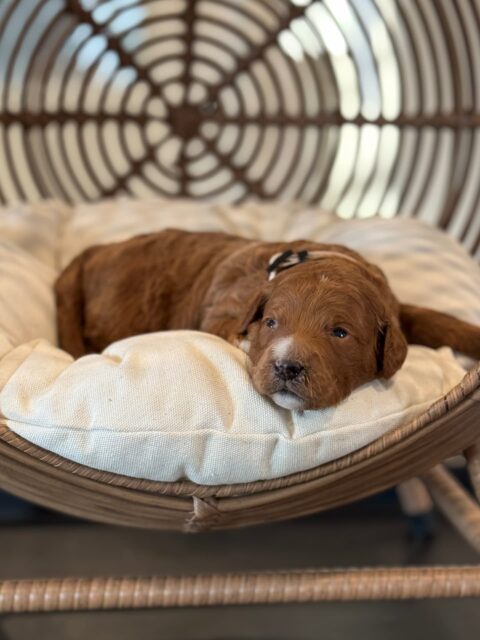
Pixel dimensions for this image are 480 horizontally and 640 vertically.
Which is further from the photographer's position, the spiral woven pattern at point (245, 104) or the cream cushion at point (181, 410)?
the spiral woven pattern at point (245, 104)

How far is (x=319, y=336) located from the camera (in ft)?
3.97

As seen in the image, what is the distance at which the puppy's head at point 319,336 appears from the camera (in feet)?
3.73

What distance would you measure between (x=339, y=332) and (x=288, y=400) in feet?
0.54

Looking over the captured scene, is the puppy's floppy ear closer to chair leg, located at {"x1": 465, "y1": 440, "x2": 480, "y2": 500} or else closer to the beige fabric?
the beige fabric

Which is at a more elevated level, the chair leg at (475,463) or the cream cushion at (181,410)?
the cream cushion at (181,410)

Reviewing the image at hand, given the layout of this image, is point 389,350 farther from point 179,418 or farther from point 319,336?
point 179,418

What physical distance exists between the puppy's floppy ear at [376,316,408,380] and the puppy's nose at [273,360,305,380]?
0.18m

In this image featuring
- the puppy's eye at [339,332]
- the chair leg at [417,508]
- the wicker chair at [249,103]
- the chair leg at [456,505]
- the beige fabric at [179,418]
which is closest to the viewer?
the beige fabric at [179,418]

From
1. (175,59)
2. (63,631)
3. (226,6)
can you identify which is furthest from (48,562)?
(226,6)

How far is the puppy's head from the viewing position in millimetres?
1138

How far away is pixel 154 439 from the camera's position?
1107 mm

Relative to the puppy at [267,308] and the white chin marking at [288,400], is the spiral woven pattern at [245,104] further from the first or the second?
the white chin marking at [288,400]

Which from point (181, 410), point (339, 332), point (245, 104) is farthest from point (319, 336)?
point (245, 104)

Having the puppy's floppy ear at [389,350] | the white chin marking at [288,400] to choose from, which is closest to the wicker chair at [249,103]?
→ the puppy's floppy ear at [389,350]
